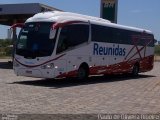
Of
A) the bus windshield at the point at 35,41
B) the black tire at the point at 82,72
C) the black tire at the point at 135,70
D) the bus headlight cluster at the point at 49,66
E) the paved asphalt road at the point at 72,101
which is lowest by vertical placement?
the black tire at the point at 135,70

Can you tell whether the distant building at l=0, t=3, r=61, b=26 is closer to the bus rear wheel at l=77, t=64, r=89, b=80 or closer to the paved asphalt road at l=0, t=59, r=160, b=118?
the bus rear wheel at l=77, t=64, r=89, b=80

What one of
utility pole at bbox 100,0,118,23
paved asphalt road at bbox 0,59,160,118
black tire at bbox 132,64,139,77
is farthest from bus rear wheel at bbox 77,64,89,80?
utility pole at bbox 100,0,118,23

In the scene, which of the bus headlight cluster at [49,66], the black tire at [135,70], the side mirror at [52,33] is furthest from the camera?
the black tire at [135,70]

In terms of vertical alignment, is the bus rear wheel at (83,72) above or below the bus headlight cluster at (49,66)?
below

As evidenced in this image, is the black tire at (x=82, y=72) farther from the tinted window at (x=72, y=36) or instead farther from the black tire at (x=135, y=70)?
the black tire at (x=135, y=70)

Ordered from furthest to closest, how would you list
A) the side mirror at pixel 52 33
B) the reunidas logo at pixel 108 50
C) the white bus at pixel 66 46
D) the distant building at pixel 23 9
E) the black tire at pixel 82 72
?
the distant building at pixel 23 9 < the reunidas logo at pixel 108 50 < the black tire at pixel 82 72 < the white bus at pixel 66 46 < the side mirror at pixel 52 33

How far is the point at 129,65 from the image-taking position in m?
28.0

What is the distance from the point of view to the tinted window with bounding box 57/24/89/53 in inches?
795

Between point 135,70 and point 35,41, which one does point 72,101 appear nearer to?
point 35,41

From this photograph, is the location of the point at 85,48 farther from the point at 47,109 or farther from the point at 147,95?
the point at 47,109

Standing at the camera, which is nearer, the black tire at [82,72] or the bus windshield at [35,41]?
the bus windshield at [35,41]

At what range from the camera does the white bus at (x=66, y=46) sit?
19.8m

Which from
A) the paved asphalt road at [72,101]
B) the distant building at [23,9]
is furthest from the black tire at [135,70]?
the paved asphalt road at [72,101]

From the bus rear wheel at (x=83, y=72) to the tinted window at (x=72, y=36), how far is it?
1.24 meters
